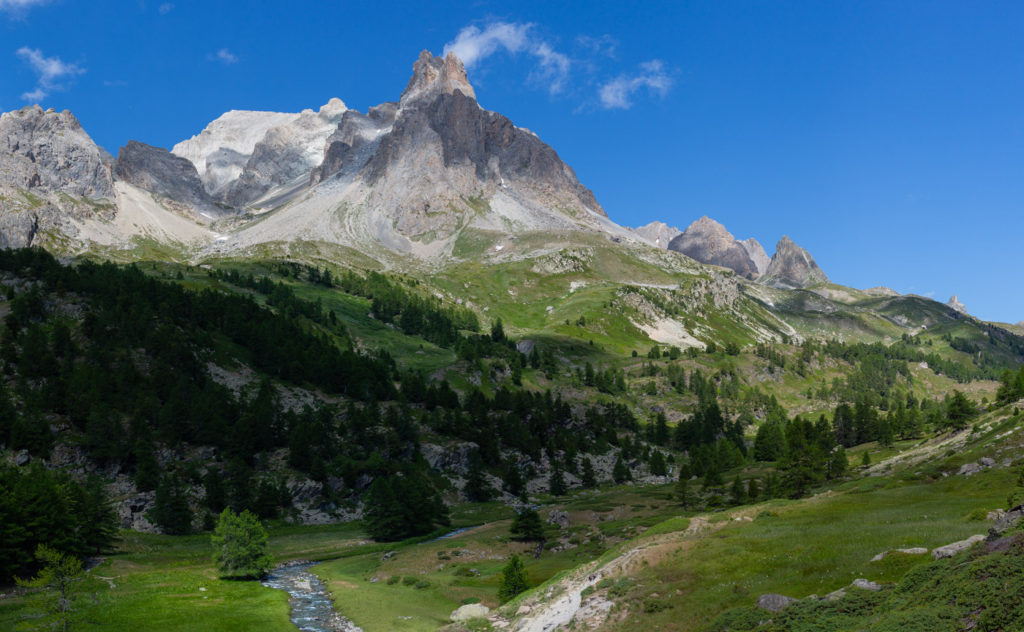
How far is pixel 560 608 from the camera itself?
5144cm

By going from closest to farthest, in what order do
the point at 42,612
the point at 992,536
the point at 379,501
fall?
the point at 992,536, the point at 42,612, the point at 379,501

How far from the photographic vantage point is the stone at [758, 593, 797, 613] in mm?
38469

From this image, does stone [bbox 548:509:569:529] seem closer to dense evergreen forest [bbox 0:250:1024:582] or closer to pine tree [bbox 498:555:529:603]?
dense evergreen forest [bbox 0:250:1024:582]

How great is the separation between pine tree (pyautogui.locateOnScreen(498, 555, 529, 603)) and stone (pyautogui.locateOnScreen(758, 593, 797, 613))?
3073 cm

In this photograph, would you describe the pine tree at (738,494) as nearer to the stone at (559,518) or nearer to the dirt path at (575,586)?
the stone at (559,518)

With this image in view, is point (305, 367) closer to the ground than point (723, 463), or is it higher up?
higher up

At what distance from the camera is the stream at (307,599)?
200 feet

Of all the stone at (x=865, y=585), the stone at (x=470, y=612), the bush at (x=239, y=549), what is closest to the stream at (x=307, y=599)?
the bush at (x=239, y=549)

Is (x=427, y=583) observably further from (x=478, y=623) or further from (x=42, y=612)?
(x=42, y=612)

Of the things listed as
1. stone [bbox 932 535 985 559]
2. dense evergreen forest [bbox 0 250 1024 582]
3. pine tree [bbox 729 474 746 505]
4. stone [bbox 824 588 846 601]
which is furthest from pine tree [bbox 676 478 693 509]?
stone [bbox 932 535 985 559]

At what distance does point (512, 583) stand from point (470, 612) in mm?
5757

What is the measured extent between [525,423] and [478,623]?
135442mm

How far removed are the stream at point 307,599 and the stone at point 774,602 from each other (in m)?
38.1

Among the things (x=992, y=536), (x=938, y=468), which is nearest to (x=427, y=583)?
(x=992, y=536)
